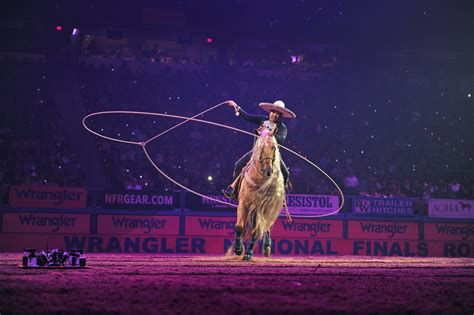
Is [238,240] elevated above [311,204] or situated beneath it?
situated beneath

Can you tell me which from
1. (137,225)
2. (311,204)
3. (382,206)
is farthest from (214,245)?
(382,206)

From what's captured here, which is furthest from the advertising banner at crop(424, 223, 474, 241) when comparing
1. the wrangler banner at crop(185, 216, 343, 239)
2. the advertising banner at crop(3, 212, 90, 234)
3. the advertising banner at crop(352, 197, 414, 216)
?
the advertising banner at crop(3, 212, 90, 234)

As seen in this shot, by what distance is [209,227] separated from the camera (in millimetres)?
19141

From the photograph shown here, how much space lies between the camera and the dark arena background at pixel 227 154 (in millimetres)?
8875

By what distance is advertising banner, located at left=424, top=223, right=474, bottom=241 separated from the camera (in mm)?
20781

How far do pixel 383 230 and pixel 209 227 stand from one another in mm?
5959

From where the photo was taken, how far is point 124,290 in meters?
7.85

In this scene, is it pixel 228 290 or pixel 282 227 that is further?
pixel 282 227

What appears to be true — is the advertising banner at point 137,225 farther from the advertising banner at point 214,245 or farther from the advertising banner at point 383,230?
the advertising banner at point 383,230

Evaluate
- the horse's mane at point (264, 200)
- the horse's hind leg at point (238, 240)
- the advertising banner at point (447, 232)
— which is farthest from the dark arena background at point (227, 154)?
the horse's mane at point (264, 200)

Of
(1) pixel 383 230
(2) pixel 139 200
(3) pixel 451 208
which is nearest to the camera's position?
(2) pixel 139 200

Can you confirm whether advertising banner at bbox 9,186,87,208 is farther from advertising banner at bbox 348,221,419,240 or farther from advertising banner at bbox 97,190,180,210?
advertising banner at bbox 348,221,419,240

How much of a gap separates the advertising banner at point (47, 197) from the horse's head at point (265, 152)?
772 centimetres

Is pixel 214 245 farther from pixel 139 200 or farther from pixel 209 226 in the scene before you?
pixel 139 200
